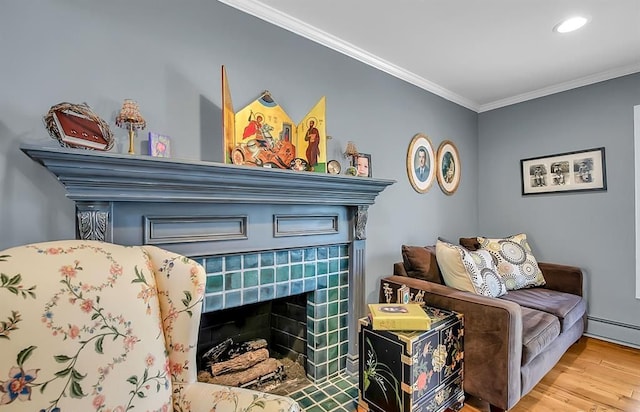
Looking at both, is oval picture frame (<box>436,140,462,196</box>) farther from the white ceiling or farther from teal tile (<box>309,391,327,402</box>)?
teal tile (<box>309,391,327,402</box>)

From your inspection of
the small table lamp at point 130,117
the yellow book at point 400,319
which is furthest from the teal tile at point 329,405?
the small table lamp at point 130,117

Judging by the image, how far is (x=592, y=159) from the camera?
8.93 feet

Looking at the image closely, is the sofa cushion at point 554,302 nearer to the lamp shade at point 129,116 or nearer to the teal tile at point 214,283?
the teal tile at point 214,283

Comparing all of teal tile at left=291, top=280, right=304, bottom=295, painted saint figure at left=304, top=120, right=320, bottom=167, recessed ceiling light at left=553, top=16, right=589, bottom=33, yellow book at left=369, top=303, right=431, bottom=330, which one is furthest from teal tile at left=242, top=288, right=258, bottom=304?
recessed ceiling light at left=553, top=16, right=589, bottom=33

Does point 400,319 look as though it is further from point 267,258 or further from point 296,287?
point 267,258

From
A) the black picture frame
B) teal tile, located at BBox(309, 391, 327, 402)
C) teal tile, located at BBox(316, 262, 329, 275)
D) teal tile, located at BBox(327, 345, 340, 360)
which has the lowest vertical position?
teal tile, located at BBox(309, 391, 327, 402)

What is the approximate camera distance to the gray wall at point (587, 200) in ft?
8.34

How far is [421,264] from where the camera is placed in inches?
88.3

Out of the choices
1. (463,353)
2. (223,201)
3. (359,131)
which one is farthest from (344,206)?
(463,353)

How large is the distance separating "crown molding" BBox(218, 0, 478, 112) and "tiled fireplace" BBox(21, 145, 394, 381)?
40.2 inches

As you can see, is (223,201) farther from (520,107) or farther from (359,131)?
(520,107)

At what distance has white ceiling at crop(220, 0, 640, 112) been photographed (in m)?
1.76

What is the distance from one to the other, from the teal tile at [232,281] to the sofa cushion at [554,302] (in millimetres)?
1931

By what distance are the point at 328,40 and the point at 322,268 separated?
1.58 meters
